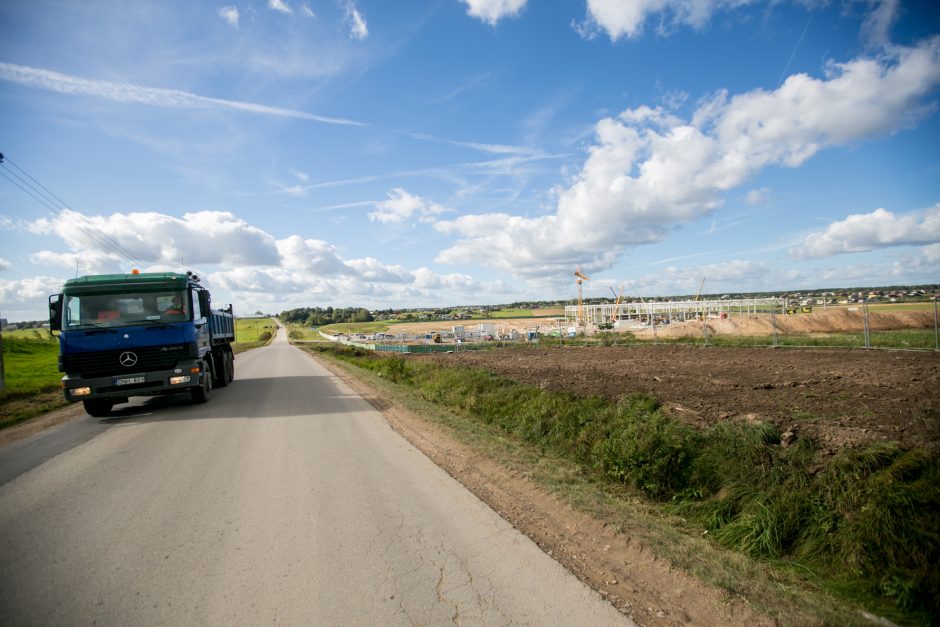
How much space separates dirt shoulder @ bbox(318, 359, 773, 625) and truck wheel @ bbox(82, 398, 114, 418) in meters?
9.61

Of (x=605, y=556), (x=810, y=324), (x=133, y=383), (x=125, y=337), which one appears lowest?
(x=810, y=324)

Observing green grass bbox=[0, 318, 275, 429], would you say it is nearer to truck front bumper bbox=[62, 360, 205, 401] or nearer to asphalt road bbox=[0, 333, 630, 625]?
A: truck front bumper bbox=[62, 360, 205, 401]

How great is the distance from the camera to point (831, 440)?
5.48 metres

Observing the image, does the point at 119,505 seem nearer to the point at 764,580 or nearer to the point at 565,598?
the point at 565,598

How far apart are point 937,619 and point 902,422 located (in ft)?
11.7

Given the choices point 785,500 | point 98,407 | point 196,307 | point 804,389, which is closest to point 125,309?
point 196,307

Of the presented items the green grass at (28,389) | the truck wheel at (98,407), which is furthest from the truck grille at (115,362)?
the green grass at (28,389)

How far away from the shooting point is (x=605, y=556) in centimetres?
407

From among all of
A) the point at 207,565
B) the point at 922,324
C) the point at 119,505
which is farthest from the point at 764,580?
the point at 922,324

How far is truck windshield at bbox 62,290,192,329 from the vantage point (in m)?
10.4

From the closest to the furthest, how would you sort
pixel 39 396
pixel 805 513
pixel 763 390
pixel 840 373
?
pixel 805 513 → pixel 763 390 → pixel 840 373 → pixel 39 396

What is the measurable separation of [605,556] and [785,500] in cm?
215

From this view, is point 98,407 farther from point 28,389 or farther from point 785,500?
point 785,500

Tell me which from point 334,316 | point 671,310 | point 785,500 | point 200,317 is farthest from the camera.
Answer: point 334,316
